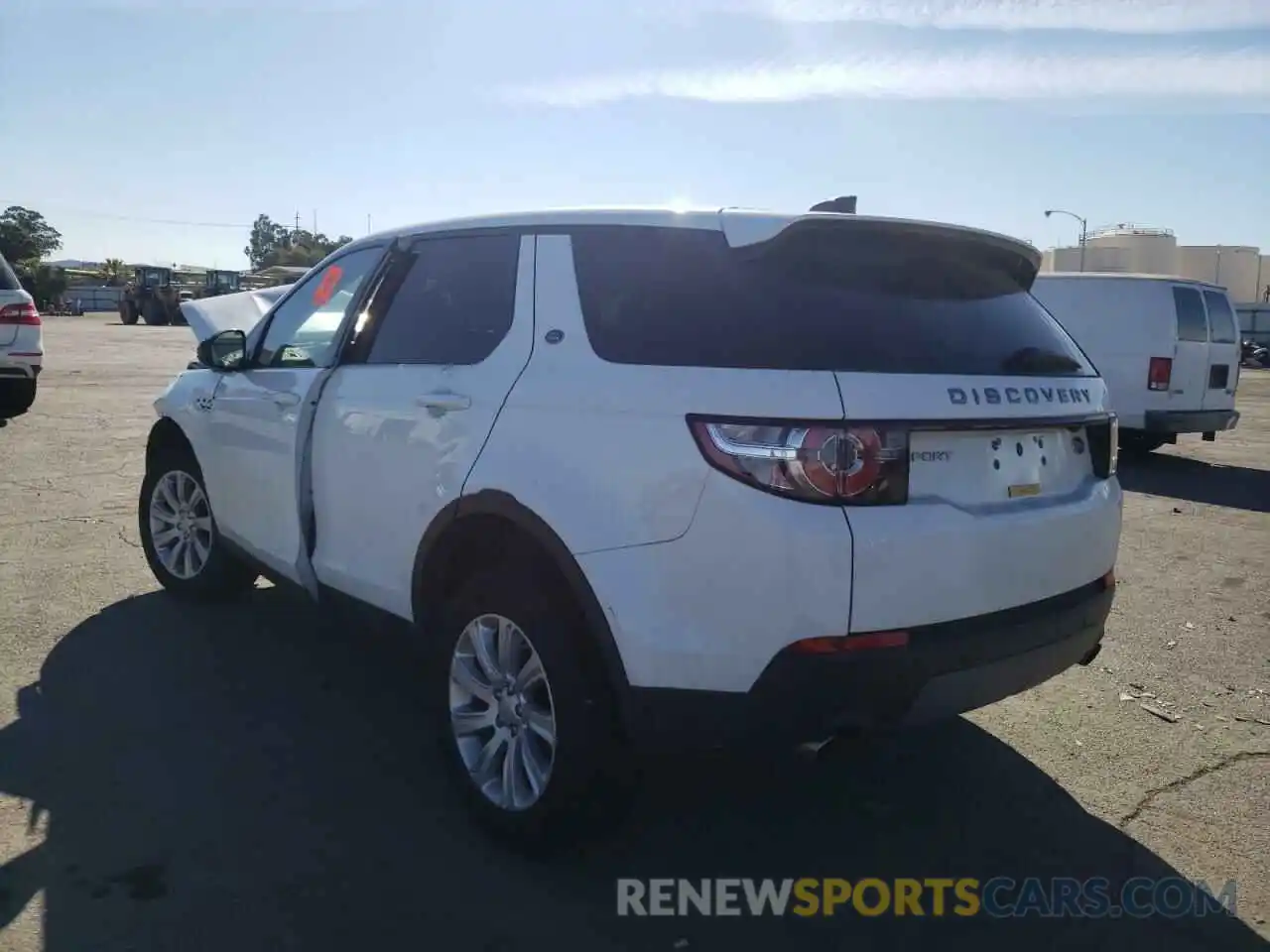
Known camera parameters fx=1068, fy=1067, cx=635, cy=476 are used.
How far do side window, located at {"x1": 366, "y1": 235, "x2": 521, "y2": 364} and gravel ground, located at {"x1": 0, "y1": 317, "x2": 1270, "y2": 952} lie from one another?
1050 mm

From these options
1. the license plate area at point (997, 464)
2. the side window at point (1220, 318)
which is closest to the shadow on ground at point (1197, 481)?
the side window at point (1220, 318)

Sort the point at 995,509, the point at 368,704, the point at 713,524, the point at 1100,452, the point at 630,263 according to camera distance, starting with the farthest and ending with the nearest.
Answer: the point at 368,704
the point at 1100,452
the point at 630,263
the point at 995,509
the point at 713,524

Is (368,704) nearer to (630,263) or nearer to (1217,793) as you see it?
(630,263)

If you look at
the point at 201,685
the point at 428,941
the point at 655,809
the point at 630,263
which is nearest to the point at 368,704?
the point at 201,685

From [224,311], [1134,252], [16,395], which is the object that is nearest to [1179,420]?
[224,311]

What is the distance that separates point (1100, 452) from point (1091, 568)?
432mm

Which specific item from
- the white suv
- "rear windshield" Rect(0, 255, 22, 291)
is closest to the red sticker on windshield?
the white suv

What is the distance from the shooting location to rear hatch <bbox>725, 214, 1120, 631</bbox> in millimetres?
2672

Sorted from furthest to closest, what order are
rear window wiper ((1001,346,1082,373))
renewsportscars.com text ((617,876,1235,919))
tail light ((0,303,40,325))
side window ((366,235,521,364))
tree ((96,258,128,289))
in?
tree ((96,258,128,289)) < tail light ((0,303,40,325)) < side window ((366,235,521,364)) < rear window wiper ((1001,346,1082,373)) < renewsportscars.com text ((617,876,1235,919))

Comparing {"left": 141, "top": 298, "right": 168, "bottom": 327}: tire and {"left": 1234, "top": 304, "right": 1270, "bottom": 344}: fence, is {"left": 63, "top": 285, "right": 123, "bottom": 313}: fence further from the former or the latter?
{"left": 1234, "top": 304, "right": 1270, "bottom": 344}: fence

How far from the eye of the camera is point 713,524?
266 centimetres

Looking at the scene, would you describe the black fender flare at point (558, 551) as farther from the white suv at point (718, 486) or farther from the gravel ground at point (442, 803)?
the gravel ground at point (442, 803)

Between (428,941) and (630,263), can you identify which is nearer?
(428,941)

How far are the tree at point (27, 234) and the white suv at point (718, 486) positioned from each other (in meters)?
89.0
